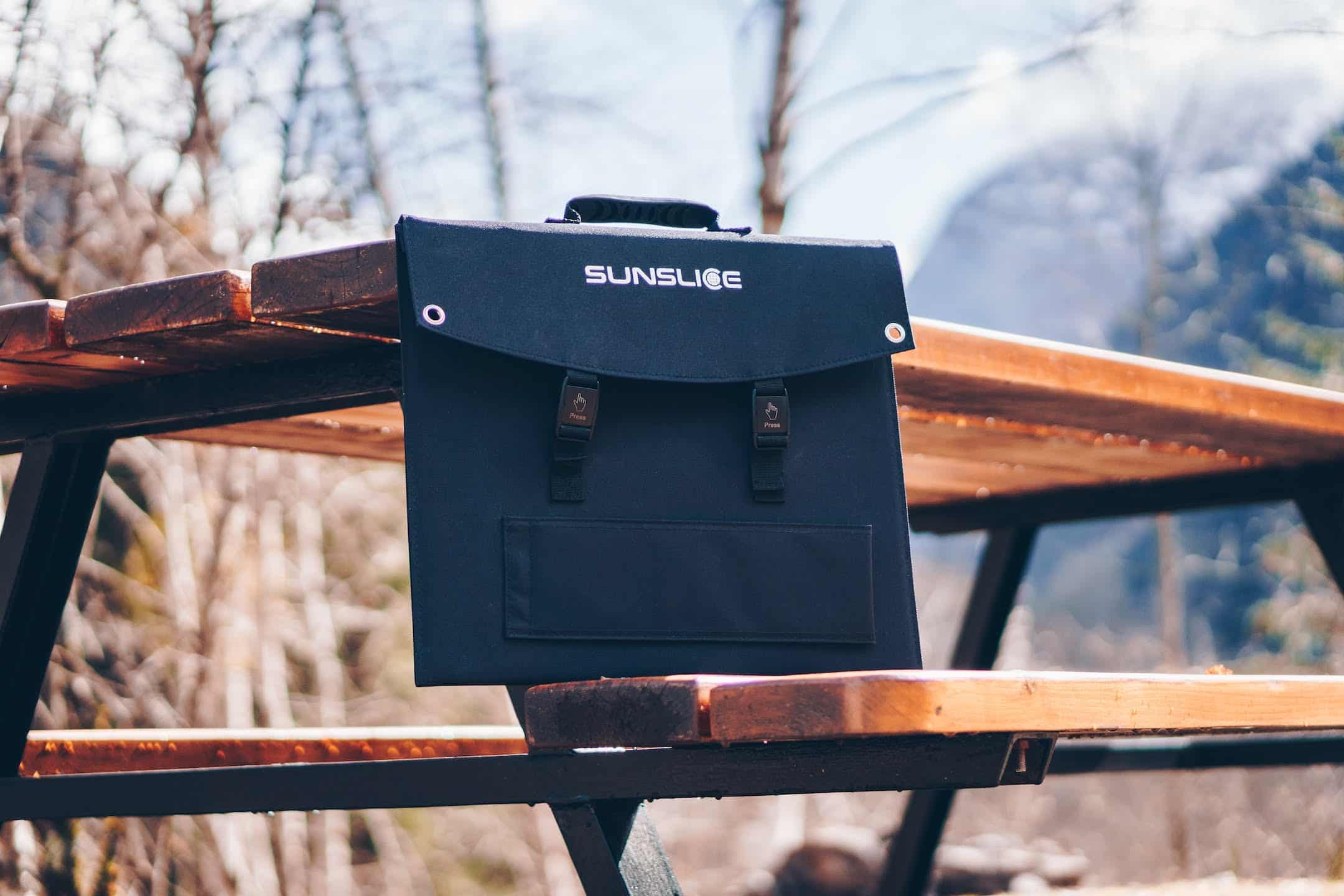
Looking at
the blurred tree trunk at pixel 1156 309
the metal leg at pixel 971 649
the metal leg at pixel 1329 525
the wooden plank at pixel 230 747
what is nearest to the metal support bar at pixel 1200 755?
the metal leg at pixel 971 649

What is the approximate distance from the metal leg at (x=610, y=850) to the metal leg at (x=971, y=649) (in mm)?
1682

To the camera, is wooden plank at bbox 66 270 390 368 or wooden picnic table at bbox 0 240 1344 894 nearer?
wooden picnic table at bbox 0 240 1344 894

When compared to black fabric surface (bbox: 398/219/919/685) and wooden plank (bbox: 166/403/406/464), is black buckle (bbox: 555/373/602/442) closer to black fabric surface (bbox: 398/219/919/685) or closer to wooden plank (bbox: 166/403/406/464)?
black fabric surface (bbox: 398/219/919/685)

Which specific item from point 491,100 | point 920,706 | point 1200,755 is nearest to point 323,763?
point 920,706

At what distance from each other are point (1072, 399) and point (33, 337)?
3.72ft

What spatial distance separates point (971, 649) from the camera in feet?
9.51

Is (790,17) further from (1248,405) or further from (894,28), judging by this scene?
(1248,405)


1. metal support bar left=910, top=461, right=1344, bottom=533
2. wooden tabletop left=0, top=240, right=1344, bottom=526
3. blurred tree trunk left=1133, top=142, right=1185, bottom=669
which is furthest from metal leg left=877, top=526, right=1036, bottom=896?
blurred tree trunk left=1133, top=142, right=1185, bottom=669

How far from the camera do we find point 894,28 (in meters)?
6.15

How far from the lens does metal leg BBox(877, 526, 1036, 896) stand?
2.71 meters

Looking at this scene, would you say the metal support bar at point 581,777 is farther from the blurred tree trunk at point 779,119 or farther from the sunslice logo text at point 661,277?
the blurred tree trunk at point 779,119

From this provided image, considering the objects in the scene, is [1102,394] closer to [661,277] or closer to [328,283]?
[661,277]

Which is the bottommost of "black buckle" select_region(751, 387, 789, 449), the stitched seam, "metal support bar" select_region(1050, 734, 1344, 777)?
"metal support bar" select_region(1050, 734, 1344, 777)

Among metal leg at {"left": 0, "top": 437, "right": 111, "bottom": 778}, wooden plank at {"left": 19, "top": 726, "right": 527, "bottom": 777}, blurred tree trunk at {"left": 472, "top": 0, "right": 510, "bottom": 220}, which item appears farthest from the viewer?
blurred tree trunk at {"left": 472, "top": 0, "right": 510, "bottom": 220}
